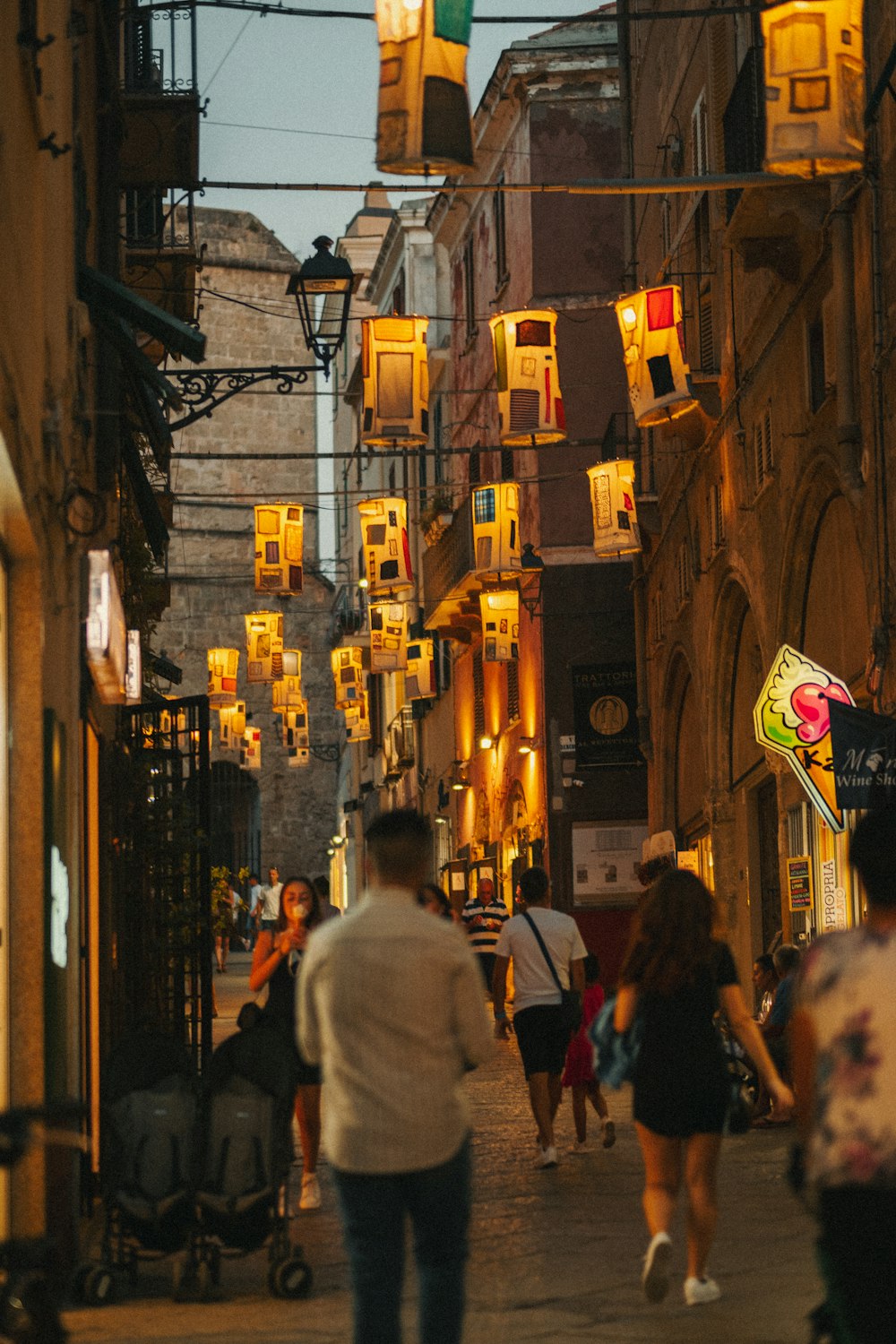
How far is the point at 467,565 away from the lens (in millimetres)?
34688

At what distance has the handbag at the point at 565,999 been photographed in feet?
44.5

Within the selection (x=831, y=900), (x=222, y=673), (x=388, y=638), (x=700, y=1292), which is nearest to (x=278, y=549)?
(x=388, y=638)

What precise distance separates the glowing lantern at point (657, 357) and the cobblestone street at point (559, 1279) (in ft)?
27.8

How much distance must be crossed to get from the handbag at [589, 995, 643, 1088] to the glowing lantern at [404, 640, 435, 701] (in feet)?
95.8

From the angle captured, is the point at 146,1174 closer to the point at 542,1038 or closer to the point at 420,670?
the point at 542,1038

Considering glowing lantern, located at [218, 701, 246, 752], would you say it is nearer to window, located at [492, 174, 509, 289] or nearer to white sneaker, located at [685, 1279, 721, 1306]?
window, located at [492, 174, 509, 289]

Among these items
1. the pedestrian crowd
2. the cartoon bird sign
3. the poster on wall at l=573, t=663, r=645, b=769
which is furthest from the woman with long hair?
the poster on wall at l=573, t=663, r=645, b=769

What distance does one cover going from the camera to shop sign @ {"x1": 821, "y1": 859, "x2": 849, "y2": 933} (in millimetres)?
16984

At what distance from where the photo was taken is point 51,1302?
510cm

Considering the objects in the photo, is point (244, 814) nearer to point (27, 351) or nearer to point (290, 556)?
point (290, 556)

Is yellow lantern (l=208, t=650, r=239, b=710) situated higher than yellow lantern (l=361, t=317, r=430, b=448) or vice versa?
yellow lantern (l=361, t=317, r=430, b=448)

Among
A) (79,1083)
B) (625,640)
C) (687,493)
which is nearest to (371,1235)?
(79,1083)

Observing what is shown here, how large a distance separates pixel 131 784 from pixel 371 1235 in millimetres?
9365

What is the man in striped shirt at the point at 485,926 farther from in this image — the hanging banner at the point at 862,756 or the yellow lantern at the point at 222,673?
the yellow lantern at the point at 222,673
